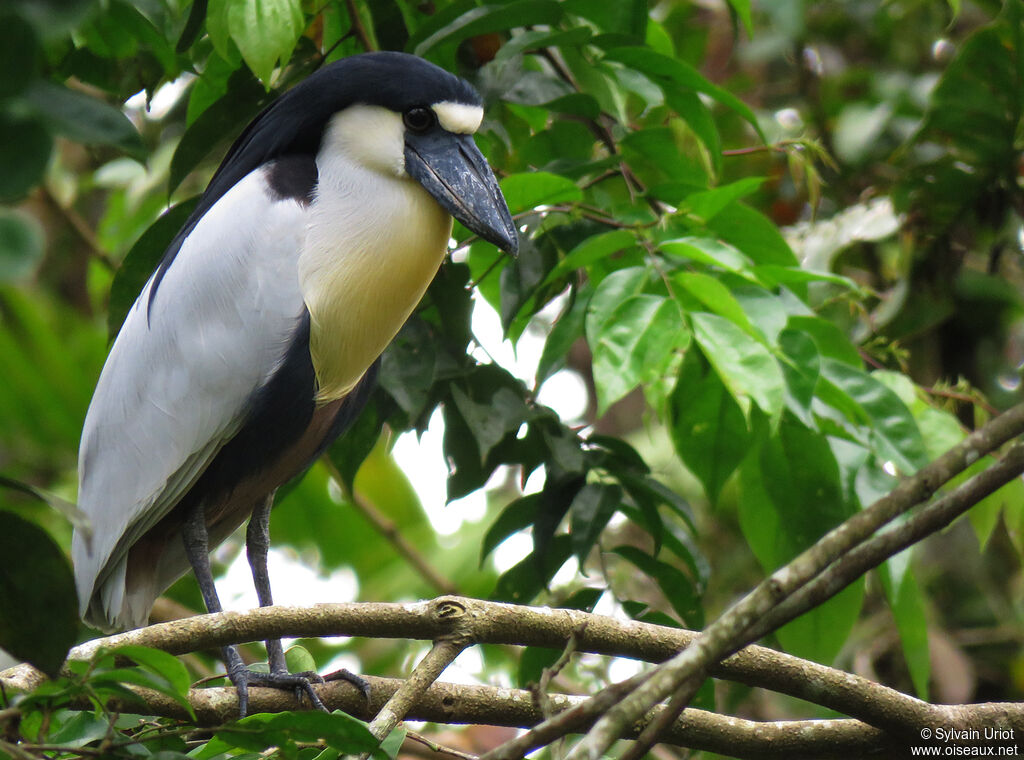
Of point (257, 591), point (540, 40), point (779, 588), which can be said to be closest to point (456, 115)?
point (540, 40)

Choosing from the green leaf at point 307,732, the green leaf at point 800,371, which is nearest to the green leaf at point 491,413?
the green leaf at point 800,371

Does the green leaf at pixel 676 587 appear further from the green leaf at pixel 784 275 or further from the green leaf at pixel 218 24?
the green leaf at pixel 218 24

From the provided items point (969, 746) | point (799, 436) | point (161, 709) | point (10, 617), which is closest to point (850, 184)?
point (799, 436)

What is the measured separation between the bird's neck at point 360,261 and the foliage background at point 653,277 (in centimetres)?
11

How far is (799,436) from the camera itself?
2.03 metres

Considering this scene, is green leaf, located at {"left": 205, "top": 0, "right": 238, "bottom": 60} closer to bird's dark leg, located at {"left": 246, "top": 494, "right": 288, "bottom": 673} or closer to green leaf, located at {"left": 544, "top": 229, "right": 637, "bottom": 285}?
green leaf, located at {"left": 544, "top": 229, "right": 637, "bottom": 285}

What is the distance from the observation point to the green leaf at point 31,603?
1048 millimetres

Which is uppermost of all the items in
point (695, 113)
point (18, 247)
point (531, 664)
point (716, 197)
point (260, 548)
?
point (18, 247)

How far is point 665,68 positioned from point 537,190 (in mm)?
342

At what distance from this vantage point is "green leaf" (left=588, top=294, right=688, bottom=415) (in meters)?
1.61

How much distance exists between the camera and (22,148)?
737 millimetres

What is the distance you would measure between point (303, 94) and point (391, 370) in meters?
0.52

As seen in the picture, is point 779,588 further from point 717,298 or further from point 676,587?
point 676,587

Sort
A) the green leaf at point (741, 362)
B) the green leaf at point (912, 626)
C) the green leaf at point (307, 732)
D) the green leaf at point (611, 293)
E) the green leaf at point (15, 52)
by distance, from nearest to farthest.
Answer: the green leaf at point (15, 52), the green leaf at point (307, 732), the green leaf at point (741, 362), the green leaf at point (611, 293), the green leaf at point (912, 626)
